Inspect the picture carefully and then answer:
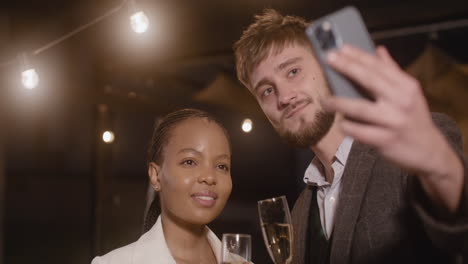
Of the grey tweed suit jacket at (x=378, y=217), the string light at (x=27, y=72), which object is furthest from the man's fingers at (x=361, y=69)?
the string light at (x=27, y=72)

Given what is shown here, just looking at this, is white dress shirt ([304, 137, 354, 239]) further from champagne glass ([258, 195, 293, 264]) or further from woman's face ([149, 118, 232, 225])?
woman's face ([149, 118, 232, 225])

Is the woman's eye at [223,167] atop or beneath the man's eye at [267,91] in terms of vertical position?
beneath

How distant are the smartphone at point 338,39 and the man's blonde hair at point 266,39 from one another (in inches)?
43.1

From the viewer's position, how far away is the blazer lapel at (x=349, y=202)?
142 cm

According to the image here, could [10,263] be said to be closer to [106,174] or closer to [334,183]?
[106,174]

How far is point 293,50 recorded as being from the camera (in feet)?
6.02

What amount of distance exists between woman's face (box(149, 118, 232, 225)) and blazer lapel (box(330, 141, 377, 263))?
0.41 m

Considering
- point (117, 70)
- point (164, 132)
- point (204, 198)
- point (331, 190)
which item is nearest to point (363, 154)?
point (331, 190)

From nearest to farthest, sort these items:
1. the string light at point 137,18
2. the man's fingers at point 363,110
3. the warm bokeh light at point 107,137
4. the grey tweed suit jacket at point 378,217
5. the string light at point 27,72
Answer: the man's fingers at point 363,110, the grey tweed suit jacket at point 378,217, the string light at point 137,18, the string light at point 27,72, the warm bokeh light at point 107,137

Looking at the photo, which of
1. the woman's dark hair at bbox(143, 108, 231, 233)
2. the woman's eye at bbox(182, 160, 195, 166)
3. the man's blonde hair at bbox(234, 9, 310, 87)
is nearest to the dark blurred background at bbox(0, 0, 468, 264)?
the man's blonde hair at bbox(234, 9, 310, 87)

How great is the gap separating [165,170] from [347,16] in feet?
3.48

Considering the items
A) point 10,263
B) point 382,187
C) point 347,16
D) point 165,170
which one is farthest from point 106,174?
point 347,16

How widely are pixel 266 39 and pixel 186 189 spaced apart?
693 mm

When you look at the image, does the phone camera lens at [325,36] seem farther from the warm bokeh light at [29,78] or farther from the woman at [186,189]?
the warm bokeh light at [29,78]
